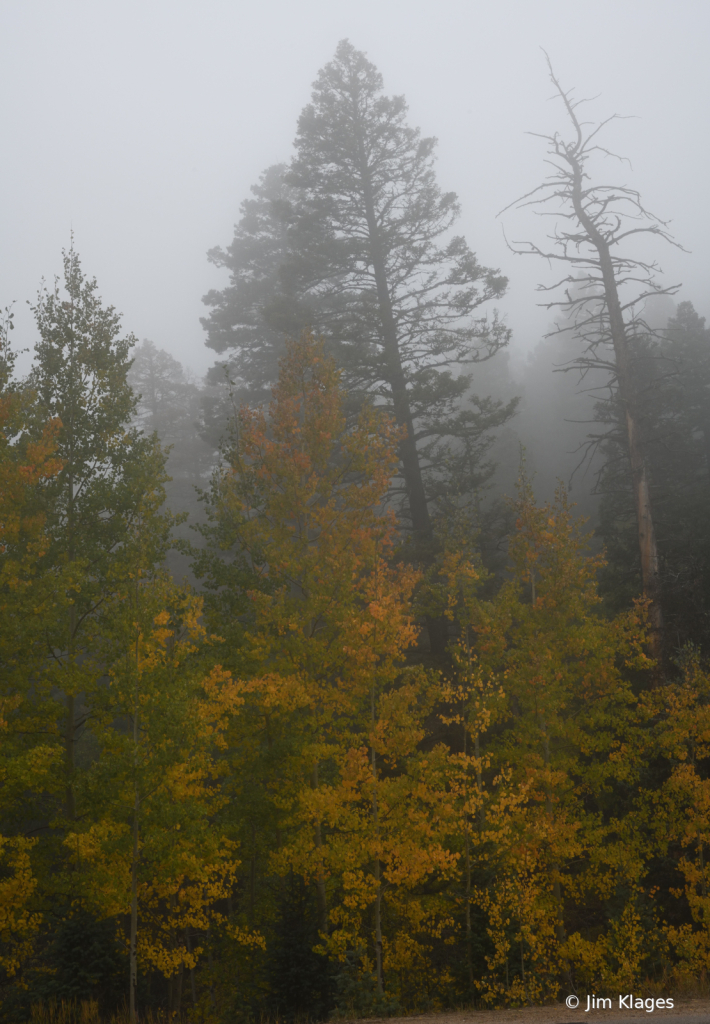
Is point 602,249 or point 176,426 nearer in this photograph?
point 602,249

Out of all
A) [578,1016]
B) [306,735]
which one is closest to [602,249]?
[306,735]

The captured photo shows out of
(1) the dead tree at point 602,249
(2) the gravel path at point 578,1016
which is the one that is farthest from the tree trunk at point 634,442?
(2) the gravel path at point 578,1016

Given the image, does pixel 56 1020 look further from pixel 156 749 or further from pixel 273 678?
pixel 273 678

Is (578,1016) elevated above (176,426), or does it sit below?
below

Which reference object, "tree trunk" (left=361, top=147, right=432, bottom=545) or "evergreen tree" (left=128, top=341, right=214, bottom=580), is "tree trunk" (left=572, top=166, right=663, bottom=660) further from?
"evergreen tree" (left=128, top=341, right=214, bottom=580)

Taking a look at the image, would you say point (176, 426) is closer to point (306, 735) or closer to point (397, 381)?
point (397, 381)

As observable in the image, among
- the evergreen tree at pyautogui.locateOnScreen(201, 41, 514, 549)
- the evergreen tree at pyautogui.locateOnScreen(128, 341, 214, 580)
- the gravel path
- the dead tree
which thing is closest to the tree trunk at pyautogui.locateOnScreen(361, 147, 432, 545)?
the evergreen tree at pyautogui.locateOnScreen(201, 41, 514, 549)

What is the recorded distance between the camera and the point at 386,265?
22.0 metres

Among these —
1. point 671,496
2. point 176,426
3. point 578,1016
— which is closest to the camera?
point 578,1016

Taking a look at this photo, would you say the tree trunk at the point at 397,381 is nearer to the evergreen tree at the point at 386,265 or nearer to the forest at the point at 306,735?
the evergreen tree at the point at 386,265

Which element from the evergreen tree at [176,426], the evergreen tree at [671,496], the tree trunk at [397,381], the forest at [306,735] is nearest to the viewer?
the forest at [306,735]

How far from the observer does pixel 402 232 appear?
21.8m

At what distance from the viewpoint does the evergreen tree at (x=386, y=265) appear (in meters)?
20.6

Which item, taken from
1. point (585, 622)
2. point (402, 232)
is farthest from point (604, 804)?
point (402, 232)
